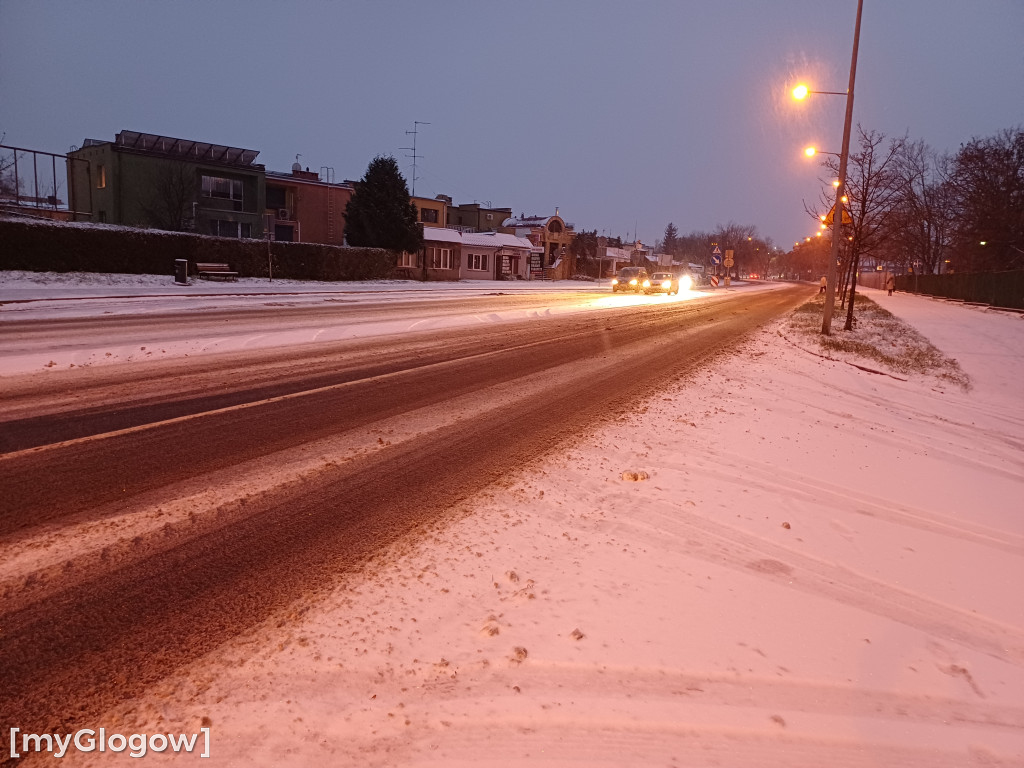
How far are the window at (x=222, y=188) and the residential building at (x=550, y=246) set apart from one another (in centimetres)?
3062

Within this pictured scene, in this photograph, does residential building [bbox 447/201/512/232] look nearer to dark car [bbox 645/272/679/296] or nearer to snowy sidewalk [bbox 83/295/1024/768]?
dark car [bbox 645/272/679/296]

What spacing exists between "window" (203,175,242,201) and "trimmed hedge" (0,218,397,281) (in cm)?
1435

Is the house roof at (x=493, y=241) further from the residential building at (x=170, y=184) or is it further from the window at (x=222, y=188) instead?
the window at (x=222, y=188)

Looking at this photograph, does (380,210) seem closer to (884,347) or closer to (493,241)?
(493,241)

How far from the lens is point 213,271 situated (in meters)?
28.3

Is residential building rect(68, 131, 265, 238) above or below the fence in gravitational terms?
above

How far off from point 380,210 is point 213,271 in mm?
14359

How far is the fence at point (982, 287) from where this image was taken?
105ft

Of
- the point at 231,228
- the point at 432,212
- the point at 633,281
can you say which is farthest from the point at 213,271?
the point at 432,212

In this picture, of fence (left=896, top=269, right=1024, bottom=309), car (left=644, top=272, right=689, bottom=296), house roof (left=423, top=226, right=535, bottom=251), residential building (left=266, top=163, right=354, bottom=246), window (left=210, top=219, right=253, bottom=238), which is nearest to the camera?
fence (left=896, top=269, right=1024, bottom=309)

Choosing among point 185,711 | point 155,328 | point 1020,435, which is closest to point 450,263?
point 155,328

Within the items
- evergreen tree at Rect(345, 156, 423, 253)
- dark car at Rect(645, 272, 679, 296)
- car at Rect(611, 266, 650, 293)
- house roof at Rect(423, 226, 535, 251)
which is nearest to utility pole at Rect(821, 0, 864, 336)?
car at Rect(611, 266, 650, 293)

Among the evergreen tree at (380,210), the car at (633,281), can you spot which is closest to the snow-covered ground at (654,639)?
the car at (633,281)

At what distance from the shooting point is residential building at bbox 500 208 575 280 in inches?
2660
